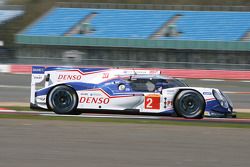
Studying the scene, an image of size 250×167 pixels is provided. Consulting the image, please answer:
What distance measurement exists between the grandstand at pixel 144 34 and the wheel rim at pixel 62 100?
20.0m

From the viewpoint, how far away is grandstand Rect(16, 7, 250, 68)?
3503 centimetres

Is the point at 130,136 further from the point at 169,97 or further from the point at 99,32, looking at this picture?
the point at 99,32

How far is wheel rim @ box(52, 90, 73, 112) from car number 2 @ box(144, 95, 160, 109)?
1.73 metres

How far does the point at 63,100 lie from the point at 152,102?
2.06m

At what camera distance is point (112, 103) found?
12250 mm

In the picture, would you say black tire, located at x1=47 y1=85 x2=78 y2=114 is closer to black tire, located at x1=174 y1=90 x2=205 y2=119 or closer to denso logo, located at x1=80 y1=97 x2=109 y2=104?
denso logo, located at x1=80 y1=97 x2=109 y2=104

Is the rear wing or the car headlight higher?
the rear wing

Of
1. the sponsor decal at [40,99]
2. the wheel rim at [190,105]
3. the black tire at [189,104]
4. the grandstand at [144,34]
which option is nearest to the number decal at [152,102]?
the black tire at [189,104]

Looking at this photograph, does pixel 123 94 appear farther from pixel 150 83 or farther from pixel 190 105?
pixel 190 105

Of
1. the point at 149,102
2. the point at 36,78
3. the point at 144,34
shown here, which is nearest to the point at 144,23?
the point at 144,34

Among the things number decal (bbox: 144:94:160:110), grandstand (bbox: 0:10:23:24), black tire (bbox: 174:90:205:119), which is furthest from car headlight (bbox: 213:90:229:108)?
grandstand (bbox: 0:10:23:24)

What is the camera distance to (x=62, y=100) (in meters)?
12.4

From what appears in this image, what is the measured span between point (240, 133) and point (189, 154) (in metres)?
2.45

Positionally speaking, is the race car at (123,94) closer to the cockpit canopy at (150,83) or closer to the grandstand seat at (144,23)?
the cockpit canopy at (150,83)
